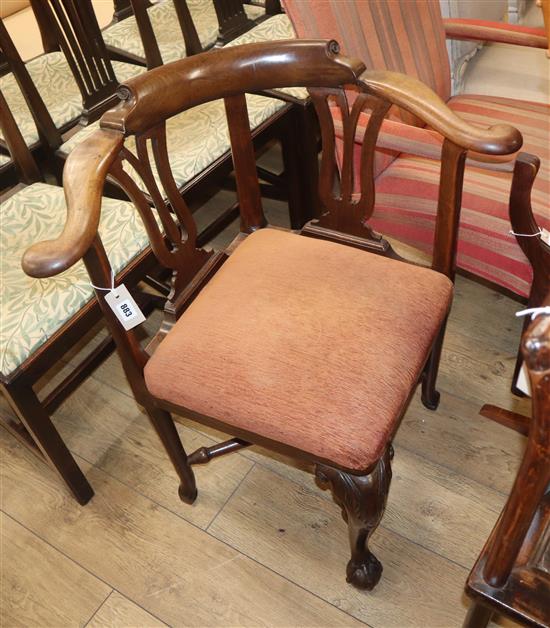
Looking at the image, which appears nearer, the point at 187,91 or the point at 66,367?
the point at 187,91

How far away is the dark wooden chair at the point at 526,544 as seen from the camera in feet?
1.79

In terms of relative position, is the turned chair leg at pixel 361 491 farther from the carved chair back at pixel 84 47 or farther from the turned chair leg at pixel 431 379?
the carved chair back at pixel 84 47

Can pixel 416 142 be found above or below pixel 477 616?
above

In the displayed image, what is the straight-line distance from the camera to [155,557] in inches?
51.9

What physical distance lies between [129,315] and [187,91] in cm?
39

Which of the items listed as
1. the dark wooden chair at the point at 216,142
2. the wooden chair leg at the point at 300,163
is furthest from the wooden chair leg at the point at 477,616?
the wooden chair leg at the point at 300,163

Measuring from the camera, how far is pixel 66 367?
1.72 m

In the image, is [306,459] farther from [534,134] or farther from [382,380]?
[534,134]

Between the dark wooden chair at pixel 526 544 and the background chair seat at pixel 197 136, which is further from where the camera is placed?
the background chair seat at pixel 197 136

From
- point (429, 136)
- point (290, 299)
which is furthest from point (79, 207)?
point (429, 136)

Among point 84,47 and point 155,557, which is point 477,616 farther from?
point 84,47

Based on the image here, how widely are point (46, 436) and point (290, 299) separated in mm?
599

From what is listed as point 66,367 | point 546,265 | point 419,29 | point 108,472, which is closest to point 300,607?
point 108,472

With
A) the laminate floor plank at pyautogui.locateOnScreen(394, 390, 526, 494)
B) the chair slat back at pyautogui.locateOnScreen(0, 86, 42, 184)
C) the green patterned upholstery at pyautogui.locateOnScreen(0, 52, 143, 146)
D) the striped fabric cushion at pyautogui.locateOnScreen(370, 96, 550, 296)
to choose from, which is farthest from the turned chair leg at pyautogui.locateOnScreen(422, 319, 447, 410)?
the green patterned upholstery at pyautogui.locateOnScreen(0, 52, 143, 146)
